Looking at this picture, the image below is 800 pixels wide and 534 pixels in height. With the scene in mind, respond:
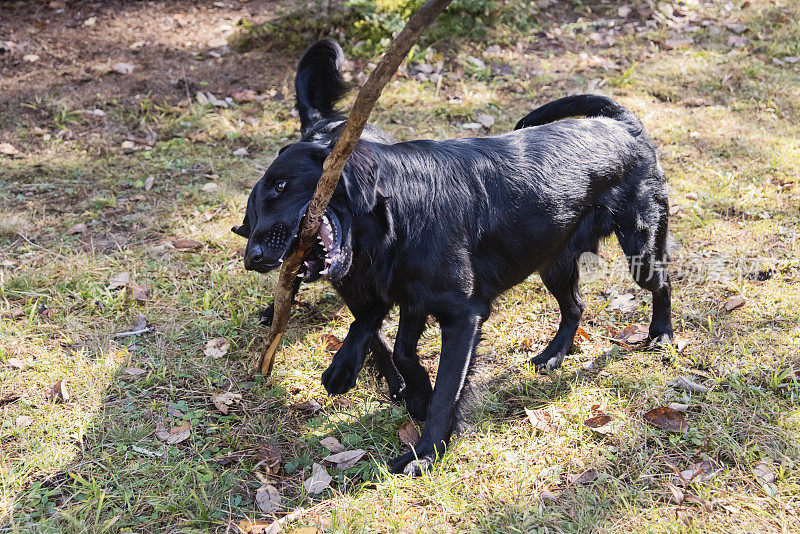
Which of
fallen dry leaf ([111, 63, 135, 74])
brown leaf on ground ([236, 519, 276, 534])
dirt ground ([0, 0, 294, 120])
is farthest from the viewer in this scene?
fallen dry leaf ([111, 63, 135, 74])

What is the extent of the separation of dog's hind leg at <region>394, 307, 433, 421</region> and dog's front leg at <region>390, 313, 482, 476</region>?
0.49 feet

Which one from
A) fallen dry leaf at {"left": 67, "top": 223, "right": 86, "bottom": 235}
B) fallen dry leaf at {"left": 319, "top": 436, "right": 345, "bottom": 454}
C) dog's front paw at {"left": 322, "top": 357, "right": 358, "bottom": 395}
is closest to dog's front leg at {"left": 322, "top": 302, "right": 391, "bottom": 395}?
dog's front paw at {"left": 322, "top": 357, "right": 358, "bottom": 395}

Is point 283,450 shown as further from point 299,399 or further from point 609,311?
point 609,311

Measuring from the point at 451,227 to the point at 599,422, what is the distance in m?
1.12

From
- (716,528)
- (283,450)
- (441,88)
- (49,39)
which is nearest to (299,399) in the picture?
(283,450)

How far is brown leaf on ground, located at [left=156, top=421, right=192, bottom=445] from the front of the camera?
2.88 m

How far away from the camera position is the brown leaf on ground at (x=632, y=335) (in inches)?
Result: 140

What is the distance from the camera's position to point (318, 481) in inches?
104

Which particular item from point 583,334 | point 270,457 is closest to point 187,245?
point 270,457

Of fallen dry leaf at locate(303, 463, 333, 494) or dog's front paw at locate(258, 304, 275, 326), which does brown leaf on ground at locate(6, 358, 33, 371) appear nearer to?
dog's front paw at locate(258, 304, 275, 326)

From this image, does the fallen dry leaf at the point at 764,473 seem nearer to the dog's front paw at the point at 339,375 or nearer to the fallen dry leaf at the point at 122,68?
the dog's front paw at the point at 339,375

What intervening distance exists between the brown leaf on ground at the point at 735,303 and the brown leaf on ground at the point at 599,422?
1229mm

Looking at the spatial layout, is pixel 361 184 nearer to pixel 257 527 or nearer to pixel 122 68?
pixel 257 527

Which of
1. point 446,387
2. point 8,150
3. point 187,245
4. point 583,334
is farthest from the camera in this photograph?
point 8,150
